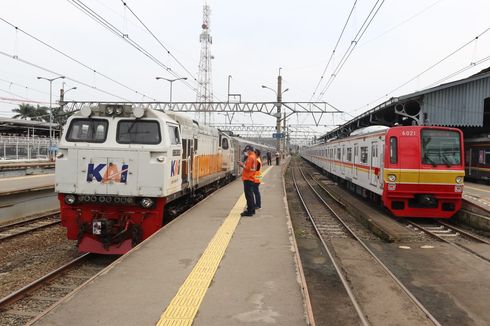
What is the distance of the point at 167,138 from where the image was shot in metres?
8.64

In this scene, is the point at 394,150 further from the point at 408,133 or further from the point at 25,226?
the point at 25,226

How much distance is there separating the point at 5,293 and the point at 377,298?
19.0 feet

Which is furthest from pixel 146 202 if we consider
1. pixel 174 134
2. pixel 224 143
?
pixel 224 143

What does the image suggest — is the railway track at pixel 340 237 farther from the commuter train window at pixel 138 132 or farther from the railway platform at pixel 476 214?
the commuter train window at pixel 138 132

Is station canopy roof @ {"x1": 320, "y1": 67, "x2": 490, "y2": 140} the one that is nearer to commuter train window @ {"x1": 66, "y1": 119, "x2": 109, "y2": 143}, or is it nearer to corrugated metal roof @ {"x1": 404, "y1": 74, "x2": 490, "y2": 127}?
corrugated metal roof @ {"x1": 404, "y1": 74, "x2": 490, "y2": 127}

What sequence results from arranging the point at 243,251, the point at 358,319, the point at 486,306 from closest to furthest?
the point at 358,319, the point at 486,306, the point at 243,251

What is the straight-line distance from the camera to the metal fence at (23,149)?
30.2 meters

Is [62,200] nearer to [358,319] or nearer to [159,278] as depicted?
[159,278]

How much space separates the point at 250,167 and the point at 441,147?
6238 millimetres

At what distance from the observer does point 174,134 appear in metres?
9.40

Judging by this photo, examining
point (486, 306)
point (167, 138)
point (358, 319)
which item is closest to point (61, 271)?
point (167, 138)

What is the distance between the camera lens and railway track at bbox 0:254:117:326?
559cm

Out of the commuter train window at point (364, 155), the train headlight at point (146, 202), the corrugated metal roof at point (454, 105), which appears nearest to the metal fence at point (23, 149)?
the commuter train window at point (364, 155)

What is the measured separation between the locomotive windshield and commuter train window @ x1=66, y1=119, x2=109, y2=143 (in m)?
9.19
